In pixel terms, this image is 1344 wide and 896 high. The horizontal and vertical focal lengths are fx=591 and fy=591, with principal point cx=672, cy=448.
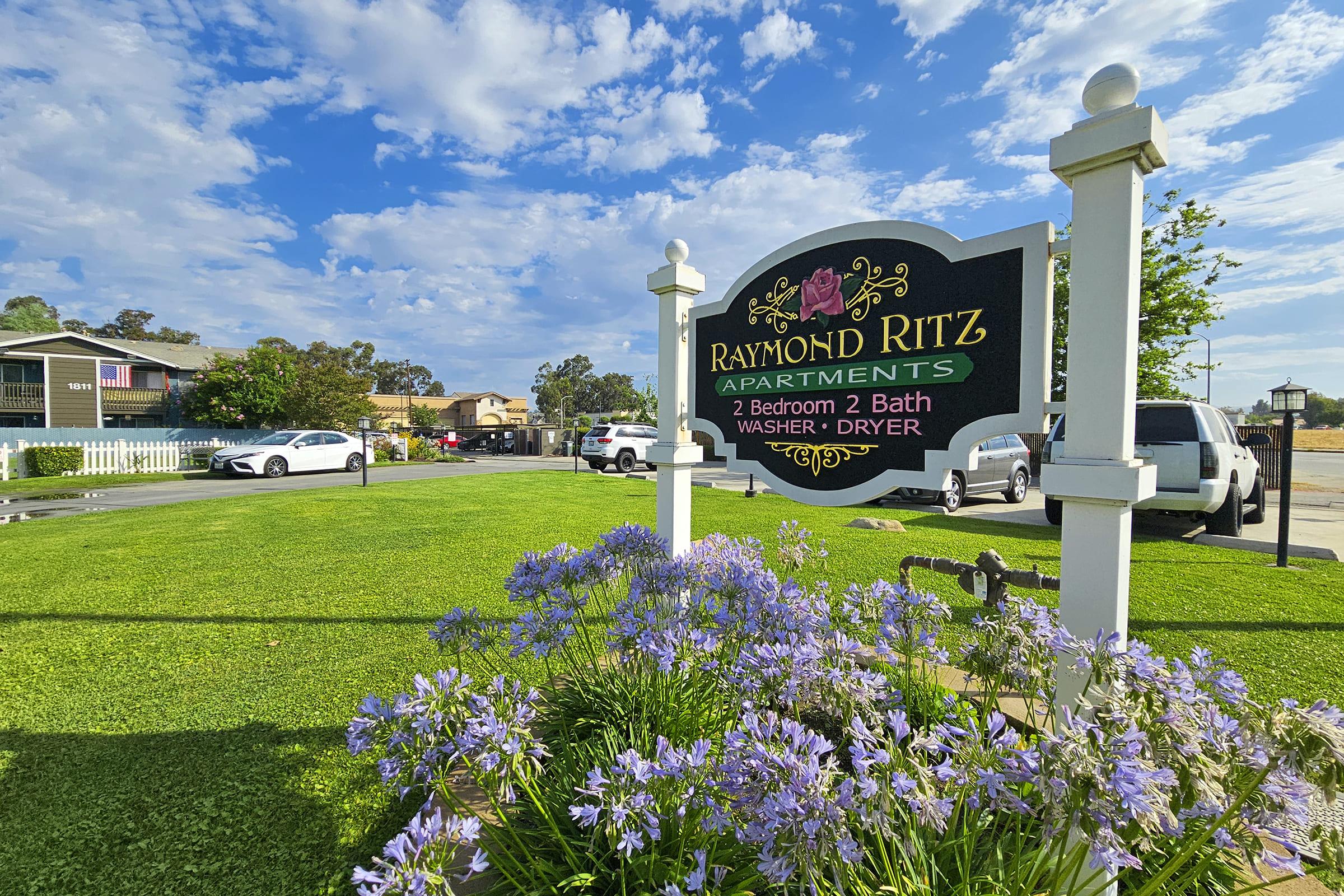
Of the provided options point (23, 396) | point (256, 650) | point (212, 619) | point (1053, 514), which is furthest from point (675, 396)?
point (23, 396)

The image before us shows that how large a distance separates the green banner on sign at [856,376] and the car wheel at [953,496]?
25.9 feet

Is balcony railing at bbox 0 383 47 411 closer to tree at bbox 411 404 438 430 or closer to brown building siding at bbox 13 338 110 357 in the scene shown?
brown building siding at bbox 13 338 110 357

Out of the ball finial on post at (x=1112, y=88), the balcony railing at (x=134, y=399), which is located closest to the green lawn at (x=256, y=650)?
the ball finial on post at (x=1112, y=88)

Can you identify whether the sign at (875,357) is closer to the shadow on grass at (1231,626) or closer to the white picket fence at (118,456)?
the shadow on grass at (1231,626)

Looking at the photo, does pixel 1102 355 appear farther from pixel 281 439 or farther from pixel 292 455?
pixel 281 439

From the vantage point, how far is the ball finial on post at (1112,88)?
1.67m

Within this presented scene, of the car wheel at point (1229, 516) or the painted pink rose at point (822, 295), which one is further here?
the car wheel at point (1229, 516)

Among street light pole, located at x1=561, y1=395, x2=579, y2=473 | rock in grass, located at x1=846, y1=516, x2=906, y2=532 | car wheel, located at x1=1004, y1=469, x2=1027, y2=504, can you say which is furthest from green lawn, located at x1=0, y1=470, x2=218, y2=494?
car wheel, located at x1=1004, y1=469, x2=1027, y2=504

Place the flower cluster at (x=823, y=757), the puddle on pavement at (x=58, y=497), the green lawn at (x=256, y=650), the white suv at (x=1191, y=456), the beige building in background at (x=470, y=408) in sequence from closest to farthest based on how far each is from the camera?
the flower cluster at (x=823, y=757)
the green lawn at (x=256, y=650)
the white suv at (x=1191, y=456)
the puddle on pavement at (x=58, y=497)
the beige building in background at (x=470, y=408)

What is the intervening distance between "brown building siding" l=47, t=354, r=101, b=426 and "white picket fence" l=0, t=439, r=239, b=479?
8.79 metres

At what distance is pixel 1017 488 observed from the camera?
1171 centimetres

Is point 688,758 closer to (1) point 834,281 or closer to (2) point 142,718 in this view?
(1) point 834,281

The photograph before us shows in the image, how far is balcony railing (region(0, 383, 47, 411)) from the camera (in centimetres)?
2430

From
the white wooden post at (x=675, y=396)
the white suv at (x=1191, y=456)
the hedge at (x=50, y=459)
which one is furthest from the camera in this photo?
the hedge at (x=50, y=459)
